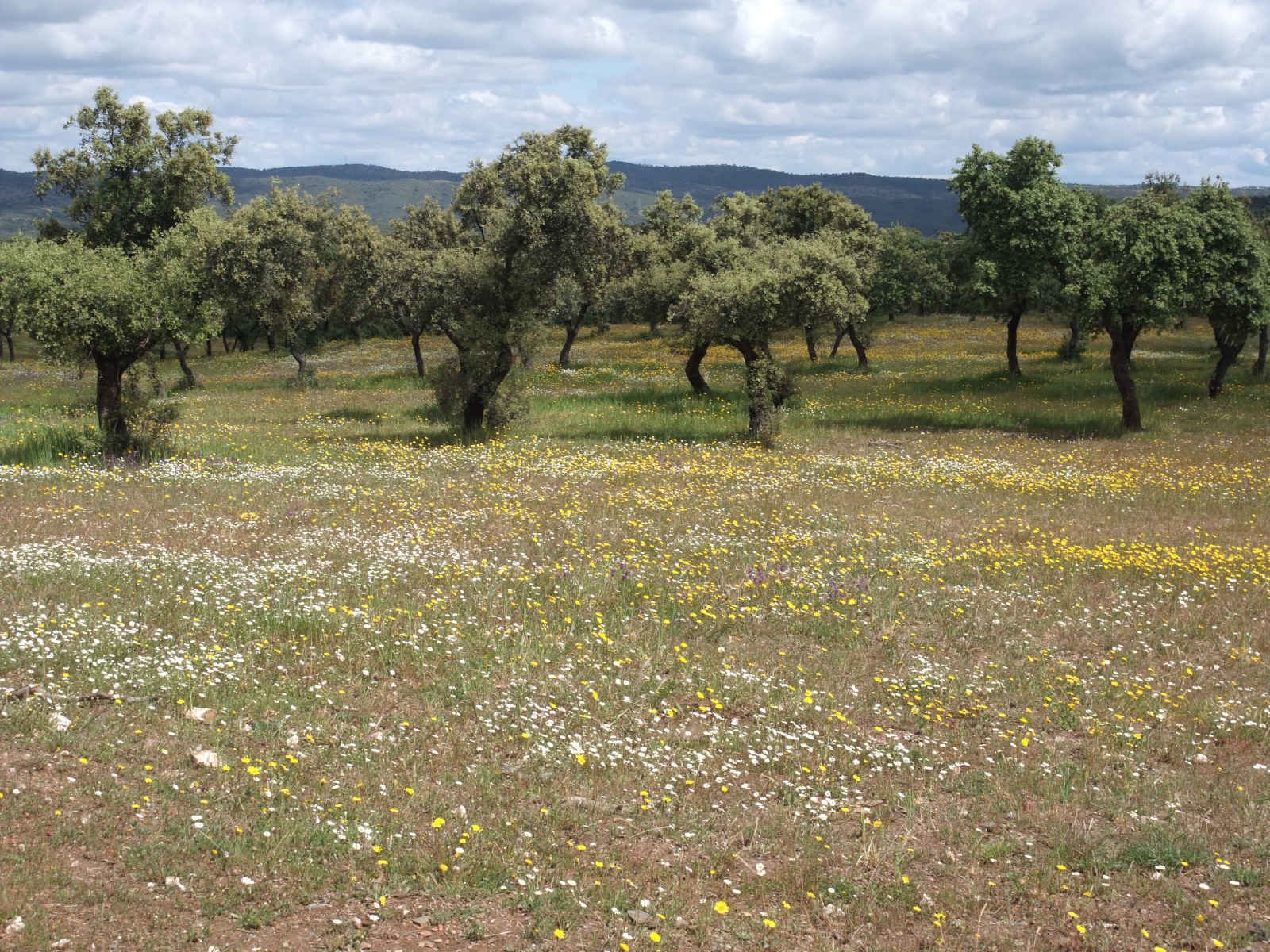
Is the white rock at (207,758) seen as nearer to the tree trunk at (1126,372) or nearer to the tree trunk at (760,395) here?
the tree trunk at (760,395)

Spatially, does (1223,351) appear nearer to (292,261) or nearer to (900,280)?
(900,280)

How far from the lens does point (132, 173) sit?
36.4 metres

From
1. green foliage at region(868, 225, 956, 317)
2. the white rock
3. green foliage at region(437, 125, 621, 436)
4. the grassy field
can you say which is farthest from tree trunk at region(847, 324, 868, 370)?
the white rock

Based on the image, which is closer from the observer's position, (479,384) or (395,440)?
(395,440)

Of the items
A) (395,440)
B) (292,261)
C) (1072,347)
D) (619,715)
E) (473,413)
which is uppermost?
(292,261)

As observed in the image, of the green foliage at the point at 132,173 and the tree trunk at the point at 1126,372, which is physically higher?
the green foliage at the point at 132,173

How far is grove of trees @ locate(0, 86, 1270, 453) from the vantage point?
75.3 feet

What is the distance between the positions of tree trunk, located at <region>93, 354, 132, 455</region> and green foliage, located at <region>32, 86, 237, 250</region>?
14.5 meters

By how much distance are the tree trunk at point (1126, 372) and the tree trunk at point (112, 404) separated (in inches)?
1154

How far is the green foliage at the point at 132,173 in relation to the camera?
3562 cm

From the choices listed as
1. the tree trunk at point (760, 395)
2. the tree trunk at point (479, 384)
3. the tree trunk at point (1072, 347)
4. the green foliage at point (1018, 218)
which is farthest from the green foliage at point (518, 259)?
the tree trunk at point (1072, 347)

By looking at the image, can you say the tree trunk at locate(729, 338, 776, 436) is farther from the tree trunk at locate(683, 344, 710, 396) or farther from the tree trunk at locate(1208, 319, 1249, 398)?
the tree trunk at locate(1208, 319, 1249, 398)

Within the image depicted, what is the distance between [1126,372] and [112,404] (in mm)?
30260

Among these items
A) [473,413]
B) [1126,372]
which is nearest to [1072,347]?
[1126,372]
